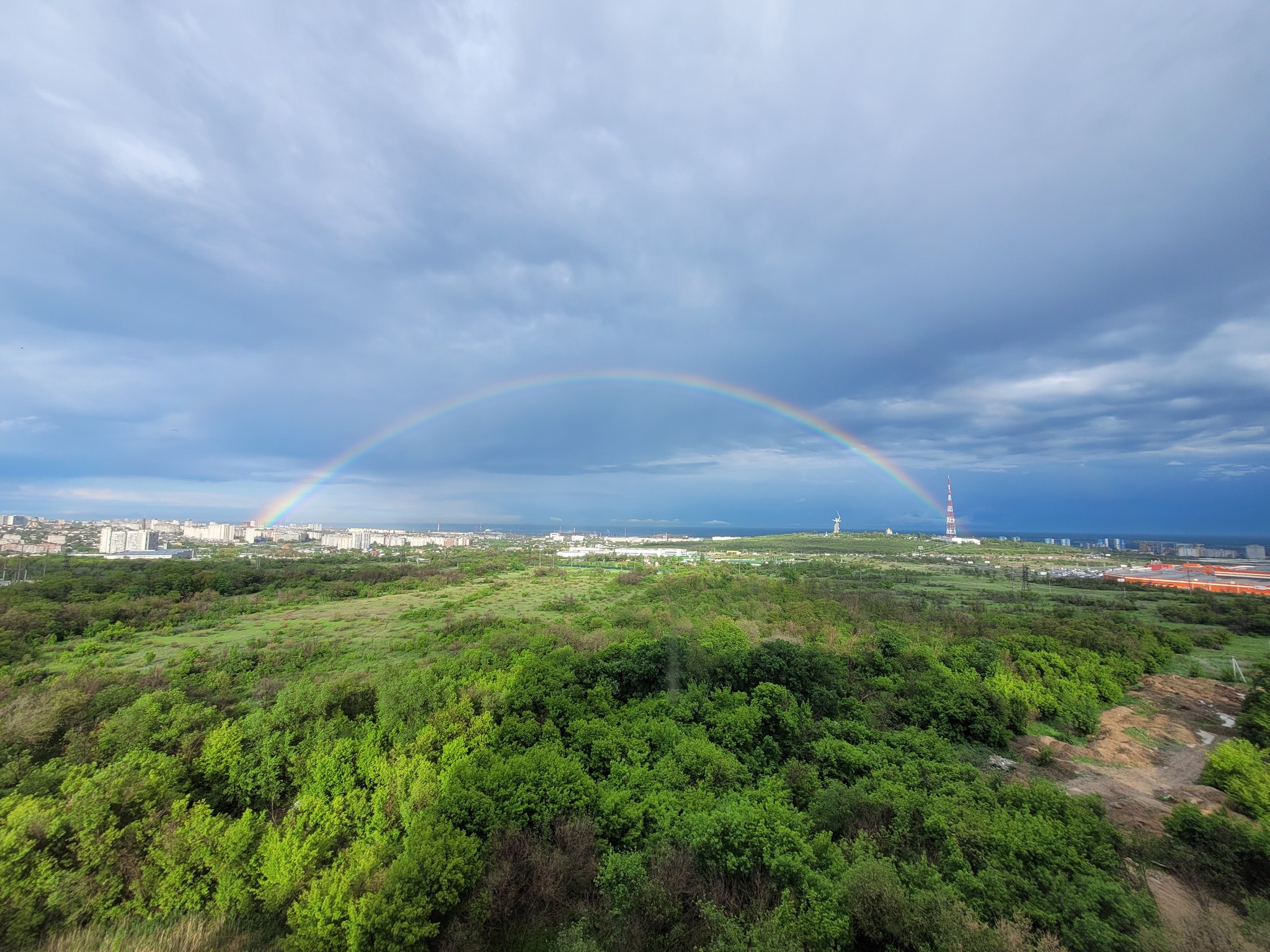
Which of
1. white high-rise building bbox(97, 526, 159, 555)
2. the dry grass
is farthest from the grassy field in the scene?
white high-rise building bbox(97, 526, 159, 555)

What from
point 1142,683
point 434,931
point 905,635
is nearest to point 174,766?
point 434,931

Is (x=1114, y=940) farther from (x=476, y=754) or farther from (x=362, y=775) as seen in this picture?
(x=362, y=775)

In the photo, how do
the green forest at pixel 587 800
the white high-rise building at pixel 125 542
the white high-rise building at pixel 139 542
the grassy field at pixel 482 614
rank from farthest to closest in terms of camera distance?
the white high-rise building at pixel 139 542, the white high-rise building at pixel 125 542, the grassy field at pixel 482 614, the green forest at pixel 587 800

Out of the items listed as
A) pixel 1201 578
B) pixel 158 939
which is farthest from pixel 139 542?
pixel 1201 578

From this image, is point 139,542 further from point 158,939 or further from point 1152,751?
point 1152,751

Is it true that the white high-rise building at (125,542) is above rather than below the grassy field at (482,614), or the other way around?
above

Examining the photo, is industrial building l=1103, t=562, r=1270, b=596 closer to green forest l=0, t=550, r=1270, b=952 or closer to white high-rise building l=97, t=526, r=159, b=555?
green forest l=0, t=550, r=1270, b=952

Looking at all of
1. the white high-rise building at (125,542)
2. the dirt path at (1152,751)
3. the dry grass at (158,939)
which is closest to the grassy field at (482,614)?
the dirt path at (1152,751)

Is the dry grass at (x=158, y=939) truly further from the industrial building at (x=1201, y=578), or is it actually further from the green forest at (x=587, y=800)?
the industrial building at (x=1201, y=578)
